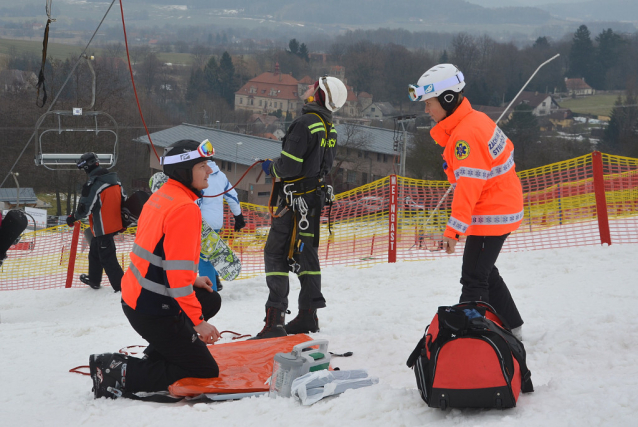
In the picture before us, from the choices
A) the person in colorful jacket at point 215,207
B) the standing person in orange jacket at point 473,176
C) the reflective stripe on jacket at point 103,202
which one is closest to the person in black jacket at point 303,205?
the standing person in orange jacket at point 473,176

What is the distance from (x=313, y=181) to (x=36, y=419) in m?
2.58

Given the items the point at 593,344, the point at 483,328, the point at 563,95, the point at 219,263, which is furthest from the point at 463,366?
the point at 563,95

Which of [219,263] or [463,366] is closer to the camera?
[463,366]

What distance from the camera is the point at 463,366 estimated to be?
3020 millimetres

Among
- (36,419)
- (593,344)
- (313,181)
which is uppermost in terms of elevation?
(313,181)

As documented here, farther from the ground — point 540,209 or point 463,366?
point 463,366

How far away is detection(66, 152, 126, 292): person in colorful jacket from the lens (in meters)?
7.49

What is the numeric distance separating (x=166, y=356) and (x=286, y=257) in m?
1.51

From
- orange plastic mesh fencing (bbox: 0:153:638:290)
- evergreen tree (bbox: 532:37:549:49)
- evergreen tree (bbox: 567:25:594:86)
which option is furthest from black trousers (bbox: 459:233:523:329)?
evergreen tree (bbox: 532:37:549:49)

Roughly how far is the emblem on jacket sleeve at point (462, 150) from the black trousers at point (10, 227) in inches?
177

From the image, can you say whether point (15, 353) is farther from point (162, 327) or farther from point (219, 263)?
point (219, 263)

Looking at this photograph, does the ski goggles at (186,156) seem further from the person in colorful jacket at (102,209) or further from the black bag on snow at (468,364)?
the person in colorful jacket at (102,209)

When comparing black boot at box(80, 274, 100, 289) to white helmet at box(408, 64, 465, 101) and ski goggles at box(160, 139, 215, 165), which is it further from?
white helmet at box(408, 64, 465, 101)

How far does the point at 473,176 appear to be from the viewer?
377 cm
